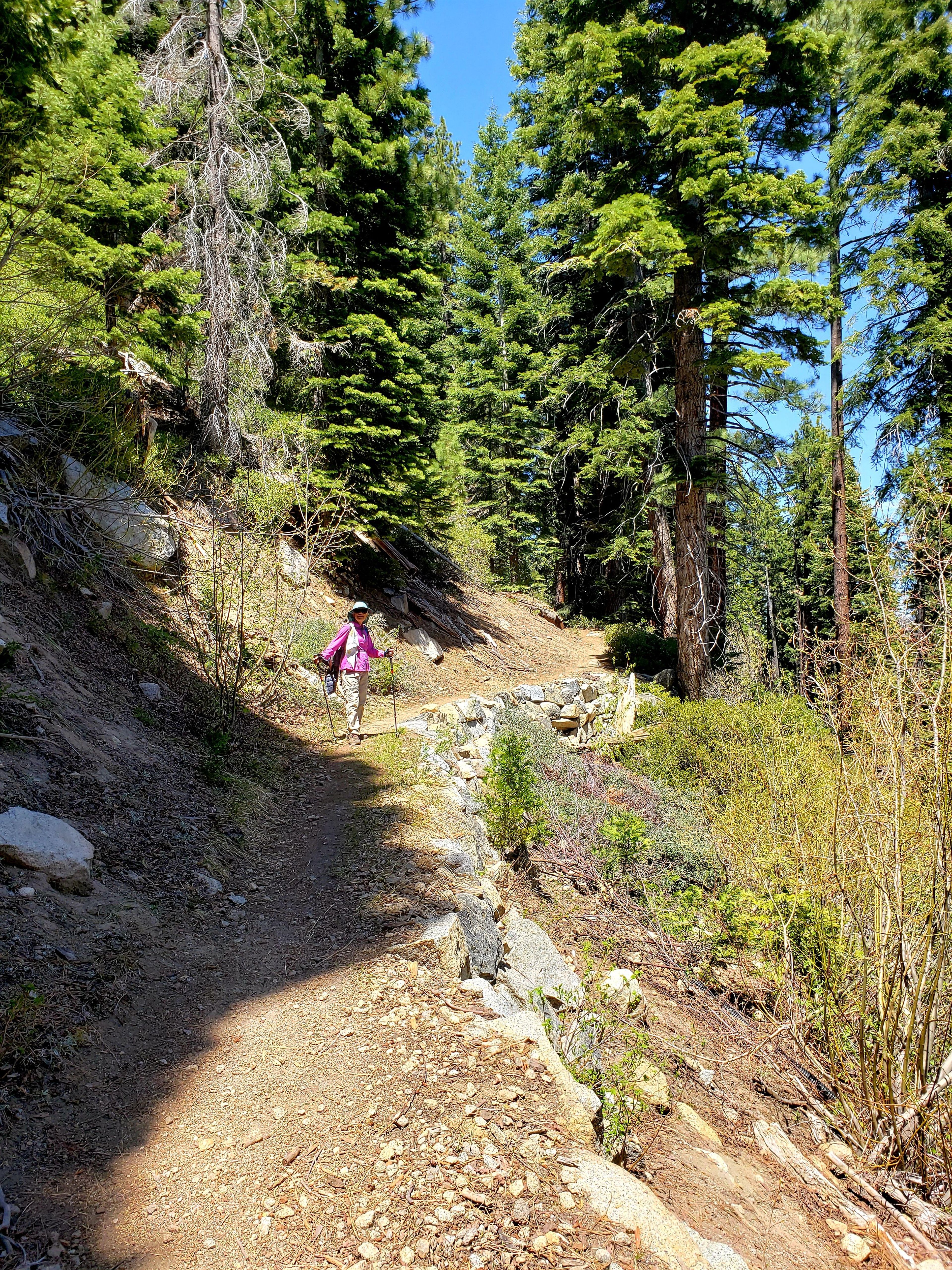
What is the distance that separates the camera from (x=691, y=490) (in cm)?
1084

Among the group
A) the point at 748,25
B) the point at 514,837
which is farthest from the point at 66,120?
the point at 748,25

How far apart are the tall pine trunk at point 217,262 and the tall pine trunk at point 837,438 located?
11.1m

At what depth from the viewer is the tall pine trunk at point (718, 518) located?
426 inches

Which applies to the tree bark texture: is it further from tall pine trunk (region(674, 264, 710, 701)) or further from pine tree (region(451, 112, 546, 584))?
pine tree (region(451, 112, 546, 584))

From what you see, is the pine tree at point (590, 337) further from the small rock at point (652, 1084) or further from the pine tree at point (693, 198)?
the small rock at point (652, 1084)

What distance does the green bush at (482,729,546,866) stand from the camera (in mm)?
6340

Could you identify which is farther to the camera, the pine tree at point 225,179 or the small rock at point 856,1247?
the pine tree at point 225,179

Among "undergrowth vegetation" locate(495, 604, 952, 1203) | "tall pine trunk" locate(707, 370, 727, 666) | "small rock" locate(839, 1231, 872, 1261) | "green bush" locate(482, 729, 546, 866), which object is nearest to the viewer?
"small rock" locate(839, 1231, 872, 1261)

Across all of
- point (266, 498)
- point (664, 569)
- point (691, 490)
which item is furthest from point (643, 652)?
point (266, 498)

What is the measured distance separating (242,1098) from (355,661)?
5.57m


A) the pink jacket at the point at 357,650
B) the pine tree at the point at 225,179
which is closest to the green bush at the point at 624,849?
the pink jacket at the point at 357,650

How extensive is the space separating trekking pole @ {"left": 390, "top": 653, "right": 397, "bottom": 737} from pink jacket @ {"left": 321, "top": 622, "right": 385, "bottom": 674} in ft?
0.96

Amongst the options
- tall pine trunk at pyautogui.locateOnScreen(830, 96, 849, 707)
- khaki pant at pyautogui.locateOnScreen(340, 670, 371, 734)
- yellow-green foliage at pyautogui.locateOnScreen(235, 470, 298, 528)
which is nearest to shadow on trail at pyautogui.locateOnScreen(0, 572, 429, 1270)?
khaki pant at pyautogui.locateOnScreen(340, 670, 371, 734)

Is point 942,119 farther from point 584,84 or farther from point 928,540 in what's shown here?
point 928,540
